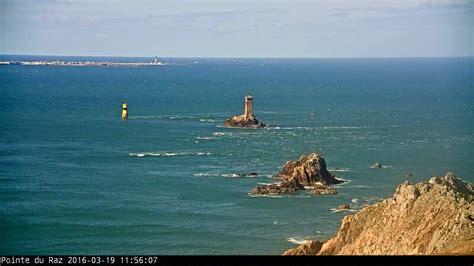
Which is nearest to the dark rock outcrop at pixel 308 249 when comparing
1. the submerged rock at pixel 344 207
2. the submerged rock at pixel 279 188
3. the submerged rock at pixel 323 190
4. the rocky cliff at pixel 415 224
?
the rocky cliff at pixel 415 224

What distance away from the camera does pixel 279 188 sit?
6169 centimetres

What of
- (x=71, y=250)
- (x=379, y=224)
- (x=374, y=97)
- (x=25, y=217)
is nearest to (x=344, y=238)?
(x=379, y=224)

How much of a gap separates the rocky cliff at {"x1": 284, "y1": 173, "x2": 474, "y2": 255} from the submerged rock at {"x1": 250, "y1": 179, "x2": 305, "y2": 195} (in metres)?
23.9

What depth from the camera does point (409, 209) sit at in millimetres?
34375

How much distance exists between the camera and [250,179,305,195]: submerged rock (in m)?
61.2

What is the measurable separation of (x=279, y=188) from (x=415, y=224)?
93.3 ft

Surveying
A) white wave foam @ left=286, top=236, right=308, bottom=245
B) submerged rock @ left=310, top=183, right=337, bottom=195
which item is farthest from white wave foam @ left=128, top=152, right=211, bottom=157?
white wave foam @ left=286, top=236, right=308, bottom=245

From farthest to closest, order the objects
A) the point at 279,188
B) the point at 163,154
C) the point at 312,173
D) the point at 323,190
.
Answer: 1. the point at 163,154
2. the point at 312,173
3. the point at 279,188
4. the point at 323,190

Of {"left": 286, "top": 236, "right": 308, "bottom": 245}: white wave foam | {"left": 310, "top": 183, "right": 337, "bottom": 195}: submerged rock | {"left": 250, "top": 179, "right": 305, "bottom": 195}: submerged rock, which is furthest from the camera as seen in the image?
{"left": 250, "top": 179, "right": 305, "bottom": 195}: submerged rock

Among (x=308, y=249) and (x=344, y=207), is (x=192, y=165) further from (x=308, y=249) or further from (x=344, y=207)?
(x=308, y=249)

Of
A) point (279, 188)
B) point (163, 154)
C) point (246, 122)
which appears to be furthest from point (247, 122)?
point (279, 188)

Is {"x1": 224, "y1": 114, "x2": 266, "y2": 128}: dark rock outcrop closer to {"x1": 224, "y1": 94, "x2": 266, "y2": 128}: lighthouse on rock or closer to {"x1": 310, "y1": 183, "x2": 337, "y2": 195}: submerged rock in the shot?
{"x1": 224, "y1": 94, "x2": 266, "y2": 128}: lighthouse on rock

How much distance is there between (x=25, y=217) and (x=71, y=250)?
30.3 feet

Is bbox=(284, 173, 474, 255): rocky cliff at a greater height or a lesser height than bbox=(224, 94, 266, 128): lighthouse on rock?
greater
